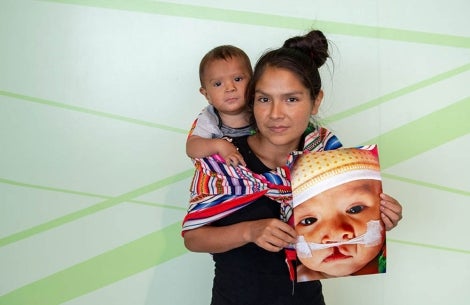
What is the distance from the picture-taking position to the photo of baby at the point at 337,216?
1167 millimetres

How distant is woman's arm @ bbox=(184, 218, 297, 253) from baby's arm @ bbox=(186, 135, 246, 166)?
18 centimetres

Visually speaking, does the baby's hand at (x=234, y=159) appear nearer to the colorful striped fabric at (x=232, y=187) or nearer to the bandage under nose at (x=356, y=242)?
the colorful striped fabric at (x=232, y=187)

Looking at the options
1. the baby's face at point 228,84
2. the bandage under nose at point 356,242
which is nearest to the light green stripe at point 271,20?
the baby's face at point 228,84

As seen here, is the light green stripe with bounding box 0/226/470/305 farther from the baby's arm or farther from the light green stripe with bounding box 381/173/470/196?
the light green stripe with bounding box 381/173/470/196

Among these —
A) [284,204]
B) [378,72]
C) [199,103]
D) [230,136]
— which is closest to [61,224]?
[199,103]

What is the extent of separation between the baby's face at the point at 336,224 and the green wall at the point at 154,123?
93 cm

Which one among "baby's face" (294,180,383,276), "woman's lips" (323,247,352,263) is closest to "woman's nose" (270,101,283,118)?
"baby's face" (294,180,383,276)

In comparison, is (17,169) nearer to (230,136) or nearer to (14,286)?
(14,286)

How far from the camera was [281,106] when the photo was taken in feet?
4.23

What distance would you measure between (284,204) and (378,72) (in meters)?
1.00

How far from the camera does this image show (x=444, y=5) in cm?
206

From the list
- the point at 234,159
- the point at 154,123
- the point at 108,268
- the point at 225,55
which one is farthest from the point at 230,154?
the point at 108,268

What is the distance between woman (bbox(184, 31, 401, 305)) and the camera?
129 centimetres

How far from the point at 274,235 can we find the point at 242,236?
10 centimetres
